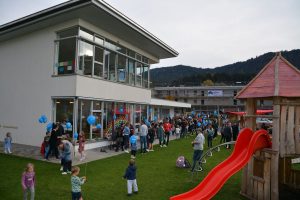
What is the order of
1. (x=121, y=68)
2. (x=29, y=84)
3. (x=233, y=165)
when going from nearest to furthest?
1. (x=233, y=165)
2. (x=29, y=84)
3. (x=121, y=68)

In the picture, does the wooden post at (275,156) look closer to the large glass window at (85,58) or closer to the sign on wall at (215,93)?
the large glass window at (85,58)

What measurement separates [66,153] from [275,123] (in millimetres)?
8216

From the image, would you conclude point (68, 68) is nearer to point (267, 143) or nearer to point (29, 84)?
point (29, 84)

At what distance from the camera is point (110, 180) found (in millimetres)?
10531

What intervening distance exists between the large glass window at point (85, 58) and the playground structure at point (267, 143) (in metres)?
10.9

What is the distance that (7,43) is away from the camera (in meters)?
21.3

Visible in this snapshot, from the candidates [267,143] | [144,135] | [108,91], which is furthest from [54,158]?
[267,143]

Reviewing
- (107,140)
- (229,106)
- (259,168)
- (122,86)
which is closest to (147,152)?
(107,140)

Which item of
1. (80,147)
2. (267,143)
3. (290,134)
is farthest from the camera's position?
(80,147)

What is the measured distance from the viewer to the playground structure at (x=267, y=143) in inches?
321

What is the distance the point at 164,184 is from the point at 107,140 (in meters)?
9.93

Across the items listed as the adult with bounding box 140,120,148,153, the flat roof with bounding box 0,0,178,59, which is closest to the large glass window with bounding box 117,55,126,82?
the flat roof with bounding box 0,0,178,59

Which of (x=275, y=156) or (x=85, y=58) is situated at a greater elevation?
(x=85, y=58)

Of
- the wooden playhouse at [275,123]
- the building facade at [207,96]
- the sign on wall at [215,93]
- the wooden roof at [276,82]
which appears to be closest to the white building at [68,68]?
the wooden roof at [276,82]
